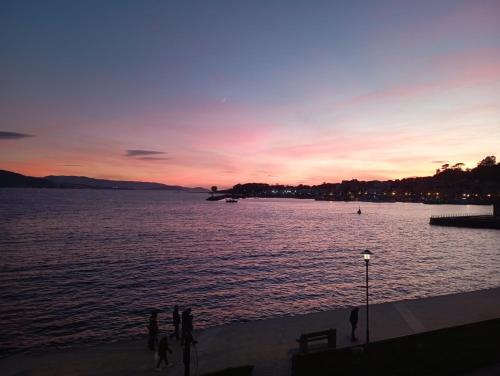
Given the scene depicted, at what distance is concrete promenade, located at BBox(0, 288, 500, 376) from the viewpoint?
16.0 metres

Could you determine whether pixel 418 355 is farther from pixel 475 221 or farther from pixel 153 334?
pixel 475 221

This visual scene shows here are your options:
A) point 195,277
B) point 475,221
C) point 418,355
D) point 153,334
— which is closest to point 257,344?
point 153,334

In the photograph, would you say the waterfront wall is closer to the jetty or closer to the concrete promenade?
the concrete promenade

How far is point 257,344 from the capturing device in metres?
18.5

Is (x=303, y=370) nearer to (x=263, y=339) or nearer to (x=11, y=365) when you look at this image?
(x=263, y=339)

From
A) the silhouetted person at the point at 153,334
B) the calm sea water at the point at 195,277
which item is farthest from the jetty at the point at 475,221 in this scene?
the silhouetted person at the point at 153,334

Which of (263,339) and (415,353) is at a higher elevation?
(415,353)

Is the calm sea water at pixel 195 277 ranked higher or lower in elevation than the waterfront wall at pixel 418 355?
lower

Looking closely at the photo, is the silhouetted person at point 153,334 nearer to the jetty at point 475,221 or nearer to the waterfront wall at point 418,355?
the waterfront wall at point 418,355

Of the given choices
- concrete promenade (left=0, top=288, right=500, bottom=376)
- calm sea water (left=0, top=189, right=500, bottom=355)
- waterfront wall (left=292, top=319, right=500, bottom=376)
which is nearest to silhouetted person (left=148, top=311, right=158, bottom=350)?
concrete promenade (left=0, top=288, right=500, bottom=376)

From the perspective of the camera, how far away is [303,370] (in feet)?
43.5

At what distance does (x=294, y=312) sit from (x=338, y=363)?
1534cm

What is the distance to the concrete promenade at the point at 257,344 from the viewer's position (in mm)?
16047

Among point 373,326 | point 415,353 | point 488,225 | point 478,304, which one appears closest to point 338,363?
point 415,353
